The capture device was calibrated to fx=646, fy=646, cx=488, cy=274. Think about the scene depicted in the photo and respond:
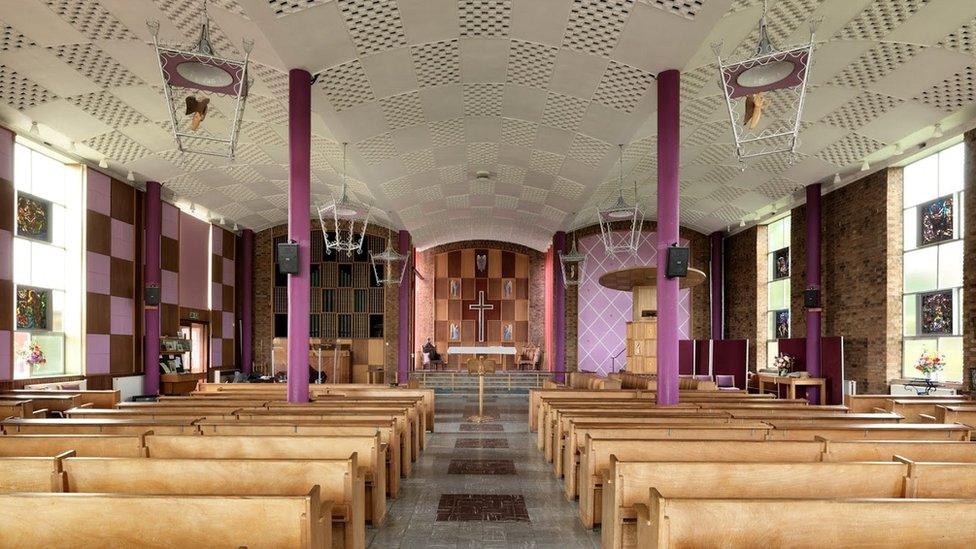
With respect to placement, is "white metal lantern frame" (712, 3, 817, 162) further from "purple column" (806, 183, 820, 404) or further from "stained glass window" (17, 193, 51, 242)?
"stained glass window" (17, 193, 51, 242)

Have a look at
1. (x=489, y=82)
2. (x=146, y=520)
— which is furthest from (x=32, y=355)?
(x=146, y=520)

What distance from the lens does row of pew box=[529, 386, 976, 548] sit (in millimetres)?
2330

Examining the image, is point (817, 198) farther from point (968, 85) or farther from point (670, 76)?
point (670, 76)

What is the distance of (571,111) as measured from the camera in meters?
8.79

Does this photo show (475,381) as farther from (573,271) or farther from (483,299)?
(483,299)

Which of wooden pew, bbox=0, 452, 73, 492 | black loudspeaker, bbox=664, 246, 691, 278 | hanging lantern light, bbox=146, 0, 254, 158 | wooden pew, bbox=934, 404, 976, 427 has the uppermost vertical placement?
hanging lantern light, bbox=146, 0, 254, 158

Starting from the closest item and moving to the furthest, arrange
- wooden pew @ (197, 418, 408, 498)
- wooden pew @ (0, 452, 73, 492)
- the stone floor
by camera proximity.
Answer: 1. wooden pew @ (0, 452, 73, 492)
2. the stone floor
3. wooden pew @ (197, 418, 408, 498)

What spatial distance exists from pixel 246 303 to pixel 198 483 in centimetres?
1561

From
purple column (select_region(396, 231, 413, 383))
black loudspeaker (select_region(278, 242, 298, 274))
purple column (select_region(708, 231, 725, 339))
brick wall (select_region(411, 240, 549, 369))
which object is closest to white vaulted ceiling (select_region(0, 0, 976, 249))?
black loudspeaker (select_region(278, 242, 298, 274))

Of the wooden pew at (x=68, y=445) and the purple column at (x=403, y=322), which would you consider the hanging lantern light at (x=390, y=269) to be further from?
the wooden pew at (x=68, y=445)

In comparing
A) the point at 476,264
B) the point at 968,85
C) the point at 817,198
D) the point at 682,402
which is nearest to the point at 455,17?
the point at 682,402

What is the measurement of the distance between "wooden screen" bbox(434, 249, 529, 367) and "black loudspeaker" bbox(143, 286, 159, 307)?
10322mm

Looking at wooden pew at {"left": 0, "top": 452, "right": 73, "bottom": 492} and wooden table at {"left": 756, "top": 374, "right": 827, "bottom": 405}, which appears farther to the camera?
wooden table at {"left": 756, "top": 374, "right": 827, "bottom": 405}

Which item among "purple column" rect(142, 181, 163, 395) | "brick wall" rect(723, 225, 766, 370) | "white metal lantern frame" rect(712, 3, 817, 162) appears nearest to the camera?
"white metal lantern frame" rect(712, 3, 817, 162)
